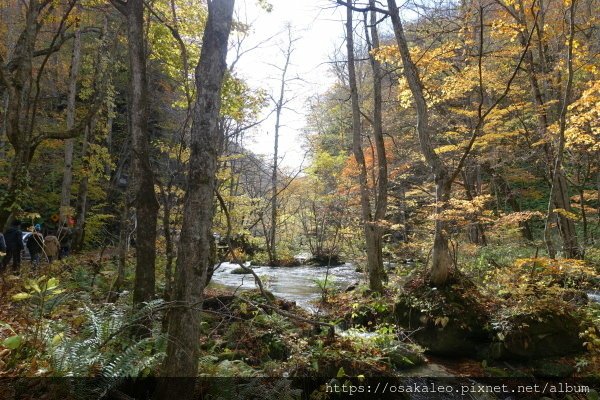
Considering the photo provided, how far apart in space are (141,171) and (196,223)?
281 cm

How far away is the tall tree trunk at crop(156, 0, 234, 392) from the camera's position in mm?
3455

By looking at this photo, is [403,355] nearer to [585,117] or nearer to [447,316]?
[447,316]

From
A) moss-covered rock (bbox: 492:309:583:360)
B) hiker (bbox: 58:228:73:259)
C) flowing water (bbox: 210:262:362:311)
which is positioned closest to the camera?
moss-covered rock (bbox: 492:309:583:360)

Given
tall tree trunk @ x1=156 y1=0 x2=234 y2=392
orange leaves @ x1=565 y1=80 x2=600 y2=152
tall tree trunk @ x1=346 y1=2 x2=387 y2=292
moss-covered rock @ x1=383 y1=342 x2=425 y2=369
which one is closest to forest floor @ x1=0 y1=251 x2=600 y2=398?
moss-covered rock @ x1=383 y1=342 x2=425 y2=369

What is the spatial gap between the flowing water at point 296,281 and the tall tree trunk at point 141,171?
347cm

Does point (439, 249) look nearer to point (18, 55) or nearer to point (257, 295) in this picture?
point (257, 295)

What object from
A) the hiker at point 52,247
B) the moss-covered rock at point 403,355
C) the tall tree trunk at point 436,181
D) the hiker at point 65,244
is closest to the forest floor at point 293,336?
the moss-covered rock at point 403,355

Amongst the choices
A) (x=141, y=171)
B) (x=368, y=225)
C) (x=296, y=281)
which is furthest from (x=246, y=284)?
(x=141, y=171)

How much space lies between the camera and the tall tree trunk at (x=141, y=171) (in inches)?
229

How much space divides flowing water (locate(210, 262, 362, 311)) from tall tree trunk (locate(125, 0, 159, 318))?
11.4ft

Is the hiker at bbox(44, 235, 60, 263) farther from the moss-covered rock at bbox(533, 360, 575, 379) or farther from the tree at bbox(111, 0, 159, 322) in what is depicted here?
the moss-covered rock at bbox(533, 360, 575, 379)

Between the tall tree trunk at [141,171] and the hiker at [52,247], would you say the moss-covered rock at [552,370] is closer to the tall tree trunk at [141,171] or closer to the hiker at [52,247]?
the tall tree trunk at [141,171]

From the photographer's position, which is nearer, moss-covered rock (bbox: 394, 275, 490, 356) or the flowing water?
moss-covered rock (bbox: 394, 275, 490, 356)

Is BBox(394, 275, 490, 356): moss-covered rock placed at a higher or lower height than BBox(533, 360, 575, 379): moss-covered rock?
higher
